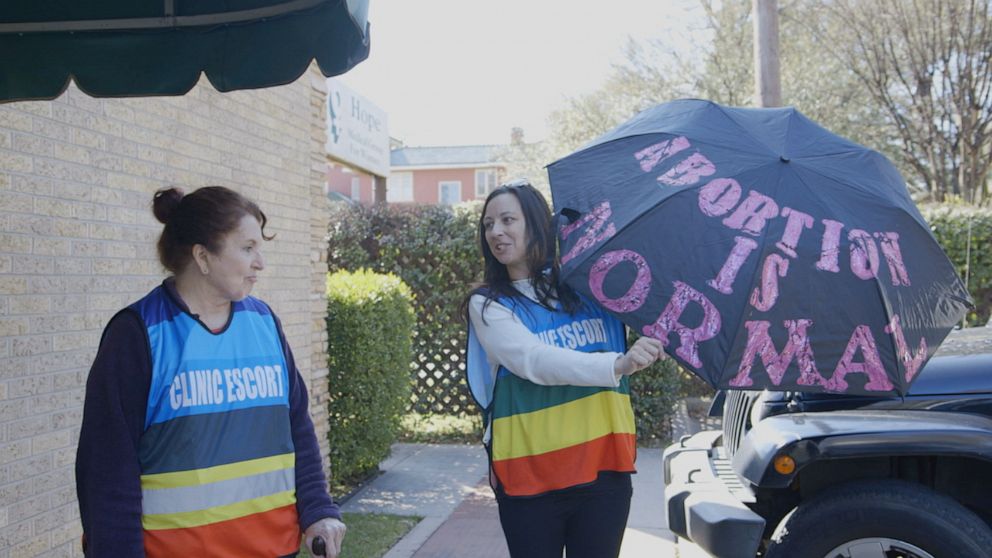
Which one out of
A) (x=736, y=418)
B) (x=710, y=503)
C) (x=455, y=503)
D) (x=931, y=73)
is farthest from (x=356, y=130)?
(x=931, y=73)

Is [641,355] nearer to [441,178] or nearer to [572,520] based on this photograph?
[572,520]

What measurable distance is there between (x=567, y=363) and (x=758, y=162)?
885 mm

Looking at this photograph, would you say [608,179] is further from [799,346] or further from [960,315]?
[960,315]

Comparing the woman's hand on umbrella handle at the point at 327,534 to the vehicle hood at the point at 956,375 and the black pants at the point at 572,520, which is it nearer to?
the black pants at the point at 572,520

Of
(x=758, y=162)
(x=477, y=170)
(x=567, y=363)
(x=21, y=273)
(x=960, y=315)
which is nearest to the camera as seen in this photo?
(x=567, y=363)

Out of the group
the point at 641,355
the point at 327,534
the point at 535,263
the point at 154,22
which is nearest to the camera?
the point at 327,534

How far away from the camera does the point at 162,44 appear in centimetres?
Answer: 306

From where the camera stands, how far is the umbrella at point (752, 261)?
2543mm

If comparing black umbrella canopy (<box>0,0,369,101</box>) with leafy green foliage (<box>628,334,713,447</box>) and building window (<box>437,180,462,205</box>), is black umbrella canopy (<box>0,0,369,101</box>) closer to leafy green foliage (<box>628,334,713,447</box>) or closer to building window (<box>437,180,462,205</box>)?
leafy green foliage (<box>628,334,713,447</box>)

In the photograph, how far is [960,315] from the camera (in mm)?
3117

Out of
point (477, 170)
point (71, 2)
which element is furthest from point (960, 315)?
point (477, 170)

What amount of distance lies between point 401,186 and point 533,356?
4897 centimetres

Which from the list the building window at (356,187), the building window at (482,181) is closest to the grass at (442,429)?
the building window at (356,187)

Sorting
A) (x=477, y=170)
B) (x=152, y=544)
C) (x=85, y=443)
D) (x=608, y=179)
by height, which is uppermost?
(x=477, y=170)
